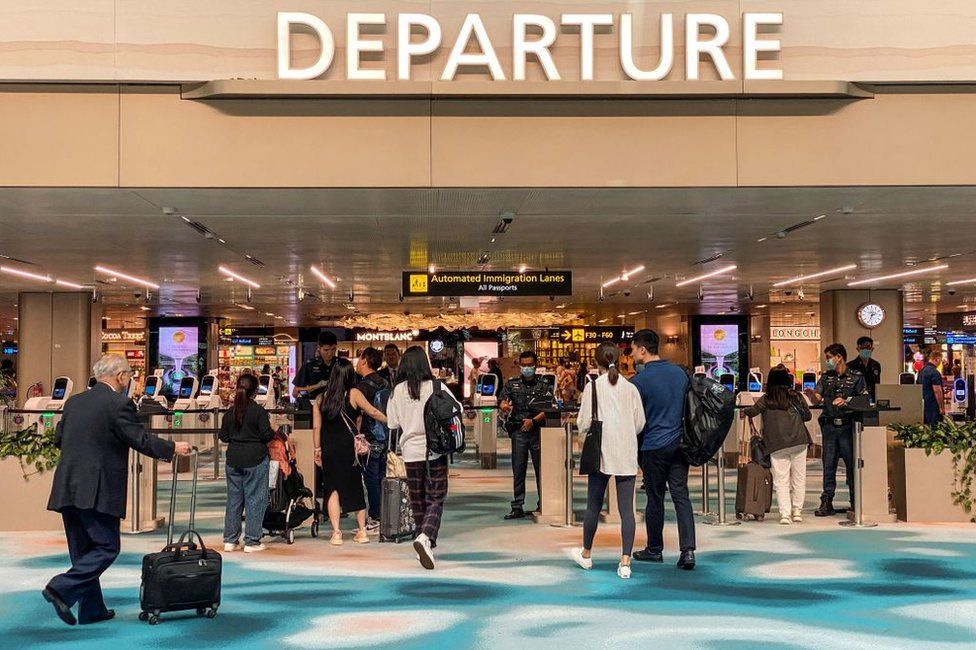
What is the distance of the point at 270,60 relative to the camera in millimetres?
9180

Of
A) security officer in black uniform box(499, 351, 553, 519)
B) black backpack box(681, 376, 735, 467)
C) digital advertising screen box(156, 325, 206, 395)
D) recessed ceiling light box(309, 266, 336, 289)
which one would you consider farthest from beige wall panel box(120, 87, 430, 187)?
digital advertising screen box(156, 325, 206, 395)

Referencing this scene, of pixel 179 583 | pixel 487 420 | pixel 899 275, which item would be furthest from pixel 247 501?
pixel 899 275

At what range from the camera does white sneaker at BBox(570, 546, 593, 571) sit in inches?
302

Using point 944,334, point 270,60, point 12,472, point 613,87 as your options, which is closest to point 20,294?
point 12,472

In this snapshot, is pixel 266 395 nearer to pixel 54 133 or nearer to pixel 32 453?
pixel 32 453

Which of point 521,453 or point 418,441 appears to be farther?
point 521,453

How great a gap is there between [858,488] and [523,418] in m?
3.41

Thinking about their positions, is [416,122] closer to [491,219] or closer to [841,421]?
[491,219]

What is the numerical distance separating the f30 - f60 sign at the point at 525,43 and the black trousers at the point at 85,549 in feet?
15.2

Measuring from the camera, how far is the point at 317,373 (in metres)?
10.2

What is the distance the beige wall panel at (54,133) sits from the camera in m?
9.05

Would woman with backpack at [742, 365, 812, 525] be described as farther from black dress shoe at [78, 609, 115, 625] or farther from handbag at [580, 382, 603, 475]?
black dress shoe at [78, 609, 115, 625]

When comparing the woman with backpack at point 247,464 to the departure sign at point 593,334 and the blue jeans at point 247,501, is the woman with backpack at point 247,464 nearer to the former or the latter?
the blue jeans at point 247,501

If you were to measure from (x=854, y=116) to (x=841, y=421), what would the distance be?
316 cm
